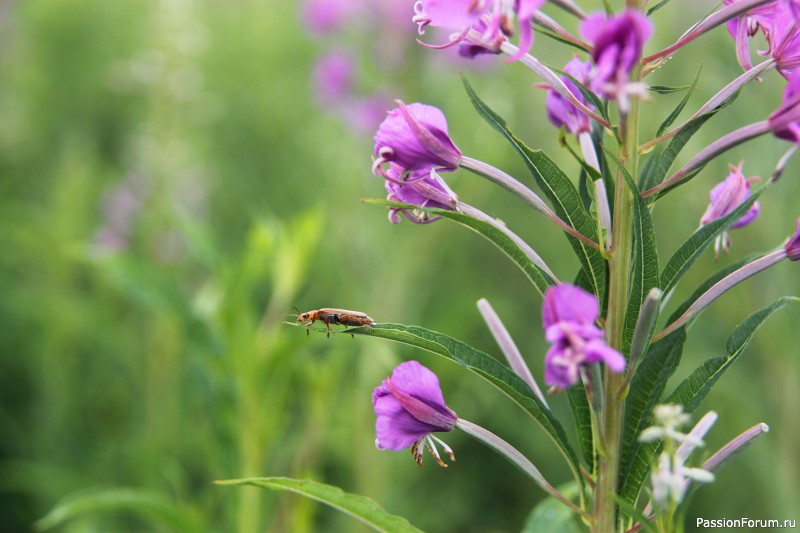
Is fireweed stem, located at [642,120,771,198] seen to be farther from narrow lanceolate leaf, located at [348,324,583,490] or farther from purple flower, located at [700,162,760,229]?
narrow lanceolate leaf, located at [348,324,583,490]

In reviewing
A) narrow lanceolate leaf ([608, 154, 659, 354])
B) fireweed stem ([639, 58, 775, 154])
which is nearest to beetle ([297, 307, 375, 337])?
narrow lanceolate leaf ([608, 154, 659, 354])

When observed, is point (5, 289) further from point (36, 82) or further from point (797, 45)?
point (797, 45)

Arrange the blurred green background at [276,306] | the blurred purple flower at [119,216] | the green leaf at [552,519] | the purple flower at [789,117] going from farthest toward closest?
the blurred purple flower at [119,216] < the blurred green background at [276,306] < the green leaf at [552,519] < the purple flower at [789,117]

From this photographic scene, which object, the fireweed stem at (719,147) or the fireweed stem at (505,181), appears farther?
the fireweed stem at (505,181)

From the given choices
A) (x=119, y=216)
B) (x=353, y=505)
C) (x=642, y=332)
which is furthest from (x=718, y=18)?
(x=119, y=216)

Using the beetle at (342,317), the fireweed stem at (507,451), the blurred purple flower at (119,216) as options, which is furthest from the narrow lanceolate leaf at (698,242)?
the blurred purple flower at (119,216)

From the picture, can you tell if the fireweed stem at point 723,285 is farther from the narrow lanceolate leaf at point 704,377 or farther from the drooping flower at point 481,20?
the drooping flower at point 481,20
